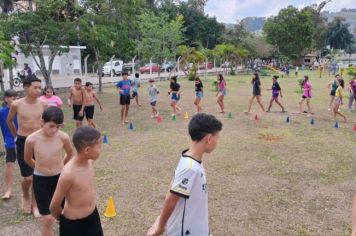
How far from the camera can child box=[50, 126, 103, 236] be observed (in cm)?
301

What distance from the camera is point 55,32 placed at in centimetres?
1509

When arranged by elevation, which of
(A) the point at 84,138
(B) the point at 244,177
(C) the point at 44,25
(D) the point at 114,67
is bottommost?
(B) the point at 244,177

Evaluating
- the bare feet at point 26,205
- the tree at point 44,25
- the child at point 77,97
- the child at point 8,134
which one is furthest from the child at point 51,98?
the tree at point 44,25

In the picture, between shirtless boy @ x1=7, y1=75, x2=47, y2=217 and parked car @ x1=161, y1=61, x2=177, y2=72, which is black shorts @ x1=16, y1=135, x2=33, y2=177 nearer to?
shirtless boy @ x1=7, y1=75, x2=47, y2=217

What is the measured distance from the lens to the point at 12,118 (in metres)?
5.26

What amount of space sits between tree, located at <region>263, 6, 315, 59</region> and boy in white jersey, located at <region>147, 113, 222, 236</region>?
51947mm

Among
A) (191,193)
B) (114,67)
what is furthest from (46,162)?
(114,67)

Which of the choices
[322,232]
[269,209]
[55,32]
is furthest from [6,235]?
[55,32]

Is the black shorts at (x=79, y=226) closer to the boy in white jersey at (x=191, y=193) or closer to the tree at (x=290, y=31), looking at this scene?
the boy in white jersey at (x=191, y=193)

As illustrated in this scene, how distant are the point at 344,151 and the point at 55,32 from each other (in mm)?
11825

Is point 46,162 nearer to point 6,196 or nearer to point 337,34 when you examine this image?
point 6,196

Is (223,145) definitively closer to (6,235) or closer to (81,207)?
(6,235)

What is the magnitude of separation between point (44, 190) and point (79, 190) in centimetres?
116

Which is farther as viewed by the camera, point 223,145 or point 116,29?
point 116,29
